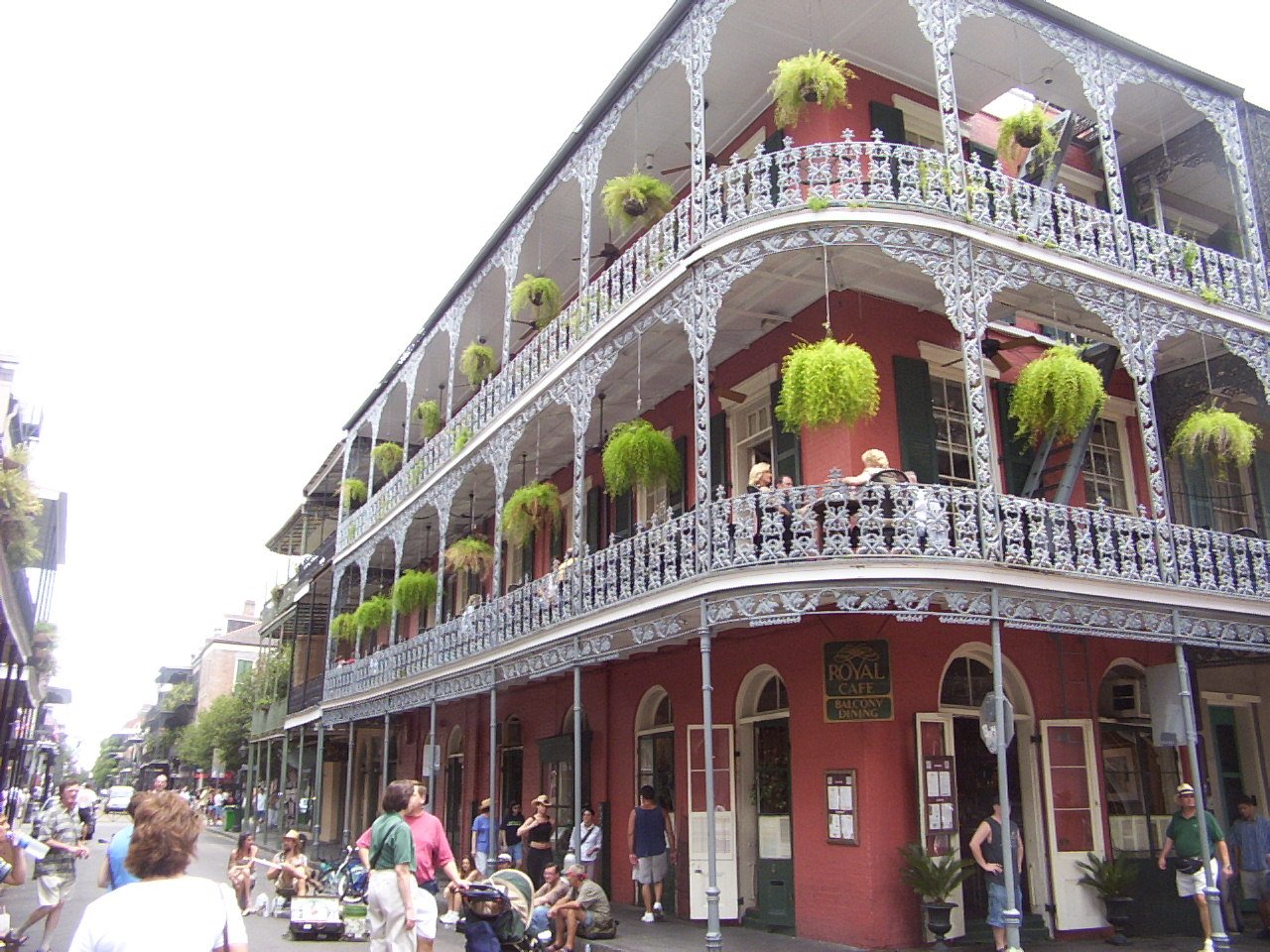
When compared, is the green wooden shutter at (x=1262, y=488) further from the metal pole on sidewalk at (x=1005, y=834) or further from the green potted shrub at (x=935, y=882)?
the metal pole on sidewalk at (x=1005, y=834)

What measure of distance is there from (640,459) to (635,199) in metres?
3.57

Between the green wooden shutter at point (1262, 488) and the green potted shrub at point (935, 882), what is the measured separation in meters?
7.84

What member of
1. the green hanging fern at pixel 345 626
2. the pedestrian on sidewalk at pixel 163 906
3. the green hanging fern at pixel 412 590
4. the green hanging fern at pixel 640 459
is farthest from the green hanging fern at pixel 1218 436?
the green hanging fern at pixel 345 626

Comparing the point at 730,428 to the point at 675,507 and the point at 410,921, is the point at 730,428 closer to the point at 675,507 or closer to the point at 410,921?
the point at 675,507

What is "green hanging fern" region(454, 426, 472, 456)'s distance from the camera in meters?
18.0

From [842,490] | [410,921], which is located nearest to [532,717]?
[842,490]

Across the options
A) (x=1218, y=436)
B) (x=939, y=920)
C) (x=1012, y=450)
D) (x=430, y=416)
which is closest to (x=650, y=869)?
(x=939, y=920)

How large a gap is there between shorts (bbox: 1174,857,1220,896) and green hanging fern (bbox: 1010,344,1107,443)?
4.40 metres

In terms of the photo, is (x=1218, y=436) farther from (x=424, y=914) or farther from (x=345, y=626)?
(x=345, y=626)

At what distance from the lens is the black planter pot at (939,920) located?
9836mm

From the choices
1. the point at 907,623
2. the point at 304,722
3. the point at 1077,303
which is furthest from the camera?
the point at 304,722

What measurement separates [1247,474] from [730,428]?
7.48m

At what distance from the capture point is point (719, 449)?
13906mm

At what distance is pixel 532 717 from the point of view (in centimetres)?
1833
